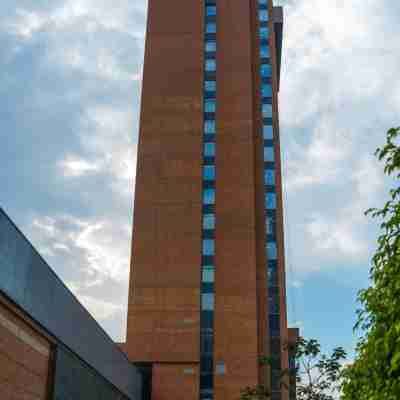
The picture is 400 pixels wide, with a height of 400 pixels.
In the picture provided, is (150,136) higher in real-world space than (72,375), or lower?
higher

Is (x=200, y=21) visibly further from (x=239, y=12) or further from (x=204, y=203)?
(x=204, y=203)

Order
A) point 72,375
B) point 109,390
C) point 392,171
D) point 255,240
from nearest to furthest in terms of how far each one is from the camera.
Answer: point 392,171
point 72,375
point 109,390
point 255,240

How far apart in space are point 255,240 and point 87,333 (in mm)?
29757

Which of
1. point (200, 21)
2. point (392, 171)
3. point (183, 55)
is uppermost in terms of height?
point (200, 21)

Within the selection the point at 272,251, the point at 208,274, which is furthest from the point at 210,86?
the point at 208,274

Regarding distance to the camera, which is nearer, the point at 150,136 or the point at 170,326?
the point at 170,326

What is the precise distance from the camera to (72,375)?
2981 cm

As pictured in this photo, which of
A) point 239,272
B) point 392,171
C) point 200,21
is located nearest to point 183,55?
point 200,21

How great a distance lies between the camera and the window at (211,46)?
6806 cm

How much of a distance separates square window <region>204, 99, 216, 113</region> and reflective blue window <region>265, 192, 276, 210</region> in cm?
954

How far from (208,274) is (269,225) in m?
8.88

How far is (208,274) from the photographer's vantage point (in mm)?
58438

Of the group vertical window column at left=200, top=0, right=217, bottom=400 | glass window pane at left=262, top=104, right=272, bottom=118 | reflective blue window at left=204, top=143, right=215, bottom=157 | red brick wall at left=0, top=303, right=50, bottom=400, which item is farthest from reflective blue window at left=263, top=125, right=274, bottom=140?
red brick wall at left=0, top=303, right=50, bottom=400

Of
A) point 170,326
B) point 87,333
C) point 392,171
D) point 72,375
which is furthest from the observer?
point 170,326
